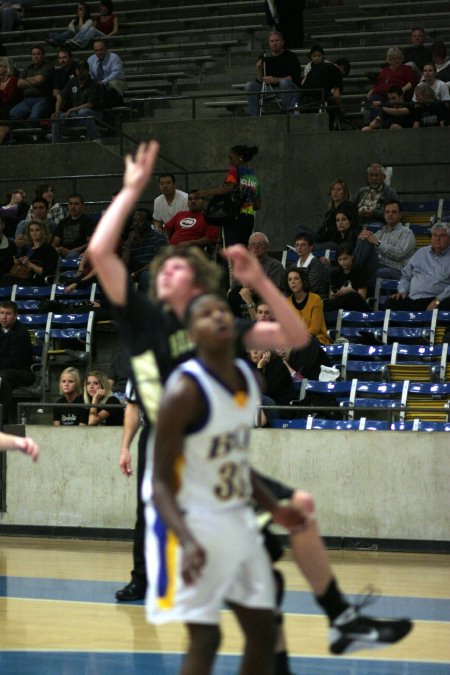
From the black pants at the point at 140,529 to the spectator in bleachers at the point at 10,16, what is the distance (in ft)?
52.1

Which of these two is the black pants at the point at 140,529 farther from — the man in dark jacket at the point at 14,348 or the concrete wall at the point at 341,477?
the man in dark jacket at the point at 14,348

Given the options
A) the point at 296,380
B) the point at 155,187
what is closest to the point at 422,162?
the point at 155,187

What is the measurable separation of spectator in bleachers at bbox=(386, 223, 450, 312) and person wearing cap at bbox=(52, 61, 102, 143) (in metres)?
6.32

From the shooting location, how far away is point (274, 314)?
14.9 feet

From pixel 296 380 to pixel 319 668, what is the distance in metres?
5.75

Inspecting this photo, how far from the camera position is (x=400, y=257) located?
44.1 ft

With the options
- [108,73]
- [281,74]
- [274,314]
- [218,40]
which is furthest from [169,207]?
[274,314]

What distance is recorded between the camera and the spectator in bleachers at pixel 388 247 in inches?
516

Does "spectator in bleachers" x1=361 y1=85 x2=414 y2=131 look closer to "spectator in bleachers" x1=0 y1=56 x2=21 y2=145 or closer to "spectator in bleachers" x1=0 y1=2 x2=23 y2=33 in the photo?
"spectator in bleachers" x1=0 y1=56 x2=21 y2=145

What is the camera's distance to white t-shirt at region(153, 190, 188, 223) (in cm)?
1527

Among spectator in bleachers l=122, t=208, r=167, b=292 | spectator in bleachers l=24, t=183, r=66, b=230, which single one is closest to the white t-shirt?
spectator in bleachers l=122, t=208, r=167, b=292

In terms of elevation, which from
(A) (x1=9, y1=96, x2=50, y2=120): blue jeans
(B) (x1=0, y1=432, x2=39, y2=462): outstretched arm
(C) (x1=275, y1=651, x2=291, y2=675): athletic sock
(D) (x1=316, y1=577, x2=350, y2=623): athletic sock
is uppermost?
(A) (x1=9, y1=96, x2=50, y2=120): blue jeans

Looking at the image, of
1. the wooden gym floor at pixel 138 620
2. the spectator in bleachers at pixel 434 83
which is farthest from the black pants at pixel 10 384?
the spectator in bleachers at pixel 434 83

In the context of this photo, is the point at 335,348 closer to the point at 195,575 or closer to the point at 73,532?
the point at 73,532
